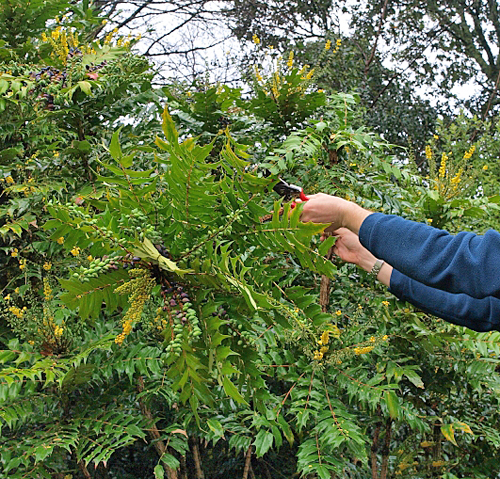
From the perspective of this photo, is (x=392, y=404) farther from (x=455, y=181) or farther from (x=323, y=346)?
(x=455, y=181)

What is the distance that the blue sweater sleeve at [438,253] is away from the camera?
116 cm

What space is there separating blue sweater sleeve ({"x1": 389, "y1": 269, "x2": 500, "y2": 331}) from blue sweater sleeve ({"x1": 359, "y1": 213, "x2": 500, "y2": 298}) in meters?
0.26

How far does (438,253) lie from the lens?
1.24 meters

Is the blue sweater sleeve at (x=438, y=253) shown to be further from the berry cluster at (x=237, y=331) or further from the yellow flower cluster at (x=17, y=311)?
the yellow flower cluster at (x=17, y=311)

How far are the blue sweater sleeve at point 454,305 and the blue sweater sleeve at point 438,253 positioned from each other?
10.3 inches

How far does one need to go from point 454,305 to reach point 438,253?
378 millimetres

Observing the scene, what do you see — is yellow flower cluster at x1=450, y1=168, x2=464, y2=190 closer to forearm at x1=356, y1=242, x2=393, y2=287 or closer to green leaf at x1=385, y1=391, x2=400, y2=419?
forearm at x1=356, y1=242, x2=393, y2=287

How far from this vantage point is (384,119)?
7.11 meters

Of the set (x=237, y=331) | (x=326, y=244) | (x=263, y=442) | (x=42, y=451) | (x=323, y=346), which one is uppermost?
(x=326, y=244)

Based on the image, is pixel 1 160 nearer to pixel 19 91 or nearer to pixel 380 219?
pixel 19 91

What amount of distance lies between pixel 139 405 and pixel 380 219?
1425 millimetres

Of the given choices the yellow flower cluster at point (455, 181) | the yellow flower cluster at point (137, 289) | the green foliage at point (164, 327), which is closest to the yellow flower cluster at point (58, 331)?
the green foliage at point (164, 327)

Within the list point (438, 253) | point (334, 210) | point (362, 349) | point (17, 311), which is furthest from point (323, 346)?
point (17, 311)

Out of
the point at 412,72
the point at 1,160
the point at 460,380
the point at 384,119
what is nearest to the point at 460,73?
the point at 412,72
